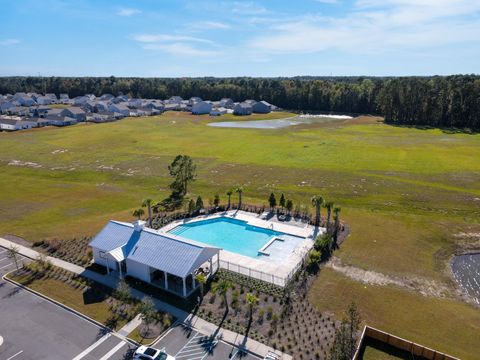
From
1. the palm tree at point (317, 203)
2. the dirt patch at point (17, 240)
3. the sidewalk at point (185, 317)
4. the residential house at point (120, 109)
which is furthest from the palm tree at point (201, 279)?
the residential house at point (120, 109)

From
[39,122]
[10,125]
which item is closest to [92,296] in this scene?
[10,125]

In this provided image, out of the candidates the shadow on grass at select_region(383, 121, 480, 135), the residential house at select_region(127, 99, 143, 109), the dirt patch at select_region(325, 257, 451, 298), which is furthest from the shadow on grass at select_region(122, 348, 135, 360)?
the residential house at select_region(127, 99, 143, 109)

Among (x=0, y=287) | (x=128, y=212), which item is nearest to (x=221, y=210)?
(x=128, y=212)

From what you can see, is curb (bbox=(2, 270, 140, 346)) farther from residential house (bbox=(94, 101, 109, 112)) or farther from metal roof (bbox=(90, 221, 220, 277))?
residential house (bbox=(94, 101, 109, 112))

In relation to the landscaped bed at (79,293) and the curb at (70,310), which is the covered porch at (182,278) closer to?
the landscaped bed at (79,293)

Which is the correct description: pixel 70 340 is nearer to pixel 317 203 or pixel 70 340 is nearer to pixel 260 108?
pixel 317 203

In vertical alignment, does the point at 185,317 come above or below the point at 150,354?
below
